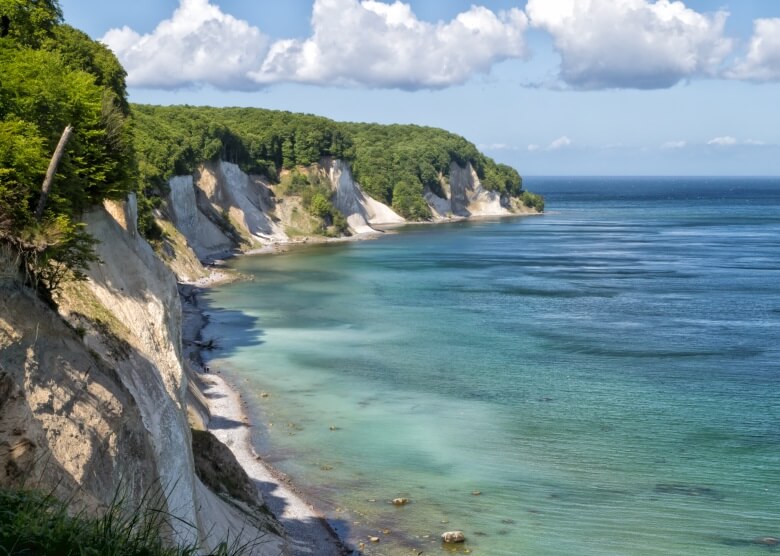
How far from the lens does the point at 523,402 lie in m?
40.9

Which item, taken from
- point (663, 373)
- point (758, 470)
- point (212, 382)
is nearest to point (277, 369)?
point (212, 382)

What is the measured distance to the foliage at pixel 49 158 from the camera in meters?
17.9

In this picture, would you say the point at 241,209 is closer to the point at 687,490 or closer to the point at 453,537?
the point at 687,490

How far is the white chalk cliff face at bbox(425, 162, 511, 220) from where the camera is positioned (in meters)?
175

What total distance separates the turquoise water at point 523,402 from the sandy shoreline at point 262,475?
66 cm

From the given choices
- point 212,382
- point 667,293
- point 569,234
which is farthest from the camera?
point 569,234

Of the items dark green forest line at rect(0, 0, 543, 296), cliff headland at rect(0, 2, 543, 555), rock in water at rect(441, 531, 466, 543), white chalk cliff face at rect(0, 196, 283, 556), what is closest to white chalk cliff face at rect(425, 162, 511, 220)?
dark green forest line at rect(0, 0, 543, 296)

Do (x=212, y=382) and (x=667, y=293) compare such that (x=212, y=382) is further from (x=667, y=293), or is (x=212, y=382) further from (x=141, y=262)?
(x=667, y=293)

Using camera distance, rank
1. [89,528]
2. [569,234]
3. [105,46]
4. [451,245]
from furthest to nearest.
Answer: [569,234] → [451,245] → [105,46] → [89,528]

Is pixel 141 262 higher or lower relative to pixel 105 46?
lower

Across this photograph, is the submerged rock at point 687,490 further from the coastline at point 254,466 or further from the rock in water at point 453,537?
the coastline at point 254,466

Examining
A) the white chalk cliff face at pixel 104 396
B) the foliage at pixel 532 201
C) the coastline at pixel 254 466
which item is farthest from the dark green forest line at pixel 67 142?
the foliage at pixel 532 201

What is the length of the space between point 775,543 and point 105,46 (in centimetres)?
4933

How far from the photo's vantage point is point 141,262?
2570 centimetres
